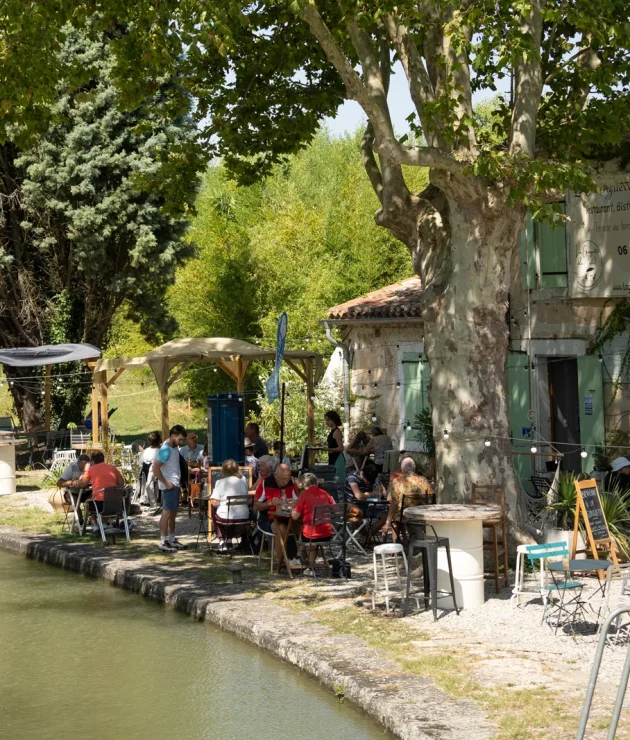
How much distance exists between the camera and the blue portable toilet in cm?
1592

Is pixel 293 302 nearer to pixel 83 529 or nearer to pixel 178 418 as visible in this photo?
pixel 178 418

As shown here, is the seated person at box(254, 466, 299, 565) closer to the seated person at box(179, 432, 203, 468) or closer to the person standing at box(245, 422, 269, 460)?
the person standing at box(245, 422, 269, 460)

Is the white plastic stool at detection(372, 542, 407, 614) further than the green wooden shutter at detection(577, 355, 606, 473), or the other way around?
the green wooden shutter at detection(577, 355, 606, 473)

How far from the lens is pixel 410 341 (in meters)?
22.0

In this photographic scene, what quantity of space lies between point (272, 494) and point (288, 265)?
2402 centimetres

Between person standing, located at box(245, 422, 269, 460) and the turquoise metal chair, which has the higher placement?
person standing, located at box(245, 422, 269, 460)

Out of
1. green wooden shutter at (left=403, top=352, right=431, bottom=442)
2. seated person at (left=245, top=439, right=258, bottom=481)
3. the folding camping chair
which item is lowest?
the folding camping chair

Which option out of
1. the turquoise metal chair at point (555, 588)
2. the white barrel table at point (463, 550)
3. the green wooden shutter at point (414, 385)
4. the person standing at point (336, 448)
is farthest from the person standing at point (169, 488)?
the green wooden shutter at point (414, 385)

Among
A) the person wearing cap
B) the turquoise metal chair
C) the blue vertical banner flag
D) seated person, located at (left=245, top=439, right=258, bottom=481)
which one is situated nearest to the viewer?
the turquoise metal chair

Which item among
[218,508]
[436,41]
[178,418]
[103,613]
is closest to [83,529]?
[218,508]

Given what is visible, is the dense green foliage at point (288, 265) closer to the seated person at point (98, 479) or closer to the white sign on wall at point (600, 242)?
the white sign on wall at point (600, 242)

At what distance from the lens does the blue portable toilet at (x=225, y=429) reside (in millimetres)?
15922

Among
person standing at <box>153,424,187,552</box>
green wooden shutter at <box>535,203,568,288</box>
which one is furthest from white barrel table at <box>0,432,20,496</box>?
green wooden shutter at <box>535,203,568,288</box>

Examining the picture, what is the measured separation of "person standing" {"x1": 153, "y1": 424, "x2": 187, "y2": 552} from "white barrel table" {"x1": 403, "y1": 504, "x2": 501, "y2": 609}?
4737mm
